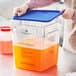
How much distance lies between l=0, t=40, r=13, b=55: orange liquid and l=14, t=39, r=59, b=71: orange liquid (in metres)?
0.15

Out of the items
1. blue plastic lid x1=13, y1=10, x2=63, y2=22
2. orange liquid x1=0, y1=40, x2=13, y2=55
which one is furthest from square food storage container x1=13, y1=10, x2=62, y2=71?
orange liquid x1=0, y1=40, x2=13, y2=55

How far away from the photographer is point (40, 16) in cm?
83

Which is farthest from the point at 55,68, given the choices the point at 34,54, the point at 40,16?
the point at 40,16

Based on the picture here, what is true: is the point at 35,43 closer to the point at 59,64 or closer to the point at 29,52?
the point at 29,52

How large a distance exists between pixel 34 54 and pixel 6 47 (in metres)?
0.24

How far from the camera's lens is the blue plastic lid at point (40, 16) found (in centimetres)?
80

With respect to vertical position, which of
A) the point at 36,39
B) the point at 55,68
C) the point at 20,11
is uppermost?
the point at 20,11

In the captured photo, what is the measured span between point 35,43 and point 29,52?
0.14 feet

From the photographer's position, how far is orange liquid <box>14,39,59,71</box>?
0.82 metres

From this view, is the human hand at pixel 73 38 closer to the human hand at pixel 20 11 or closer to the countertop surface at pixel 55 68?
the countertop surface at pixel 55 68

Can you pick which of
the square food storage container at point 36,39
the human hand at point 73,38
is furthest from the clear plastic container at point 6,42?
the human hand at point 73,38

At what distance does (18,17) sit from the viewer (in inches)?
33.6

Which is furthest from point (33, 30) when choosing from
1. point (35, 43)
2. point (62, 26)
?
point (62, 26)

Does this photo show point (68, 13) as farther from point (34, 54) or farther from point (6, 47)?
point (6, 47)
